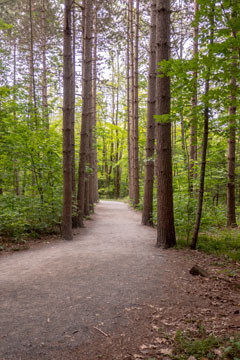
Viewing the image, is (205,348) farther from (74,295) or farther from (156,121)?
(156,121)

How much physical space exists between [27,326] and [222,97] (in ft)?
17.0

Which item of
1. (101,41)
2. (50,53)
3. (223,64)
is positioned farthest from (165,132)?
(50,53)

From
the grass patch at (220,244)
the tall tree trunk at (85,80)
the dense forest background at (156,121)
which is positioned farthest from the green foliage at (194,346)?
the tall tree trunk at (85,80)

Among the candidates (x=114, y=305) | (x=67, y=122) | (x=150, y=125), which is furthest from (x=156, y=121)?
(x=150, y=125)

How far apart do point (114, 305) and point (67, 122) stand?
5560mm

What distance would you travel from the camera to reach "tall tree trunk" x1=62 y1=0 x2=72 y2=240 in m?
7.16

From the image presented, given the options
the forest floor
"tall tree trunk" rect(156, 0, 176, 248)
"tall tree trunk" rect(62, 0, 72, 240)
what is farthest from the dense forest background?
the forest floor

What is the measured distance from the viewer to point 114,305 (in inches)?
133

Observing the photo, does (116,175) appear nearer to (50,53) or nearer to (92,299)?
(50,53)

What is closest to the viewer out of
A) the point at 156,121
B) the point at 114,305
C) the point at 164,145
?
the point at 114,305

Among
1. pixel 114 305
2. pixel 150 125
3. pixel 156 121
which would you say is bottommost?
pixel 114 305

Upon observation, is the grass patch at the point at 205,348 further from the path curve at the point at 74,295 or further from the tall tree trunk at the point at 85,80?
the tall tree trunk at the point at 85,80

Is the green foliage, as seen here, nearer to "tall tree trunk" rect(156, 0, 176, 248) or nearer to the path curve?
the path curve

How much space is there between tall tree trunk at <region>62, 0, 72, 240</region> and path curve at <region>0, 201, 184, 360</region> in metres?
1.27
